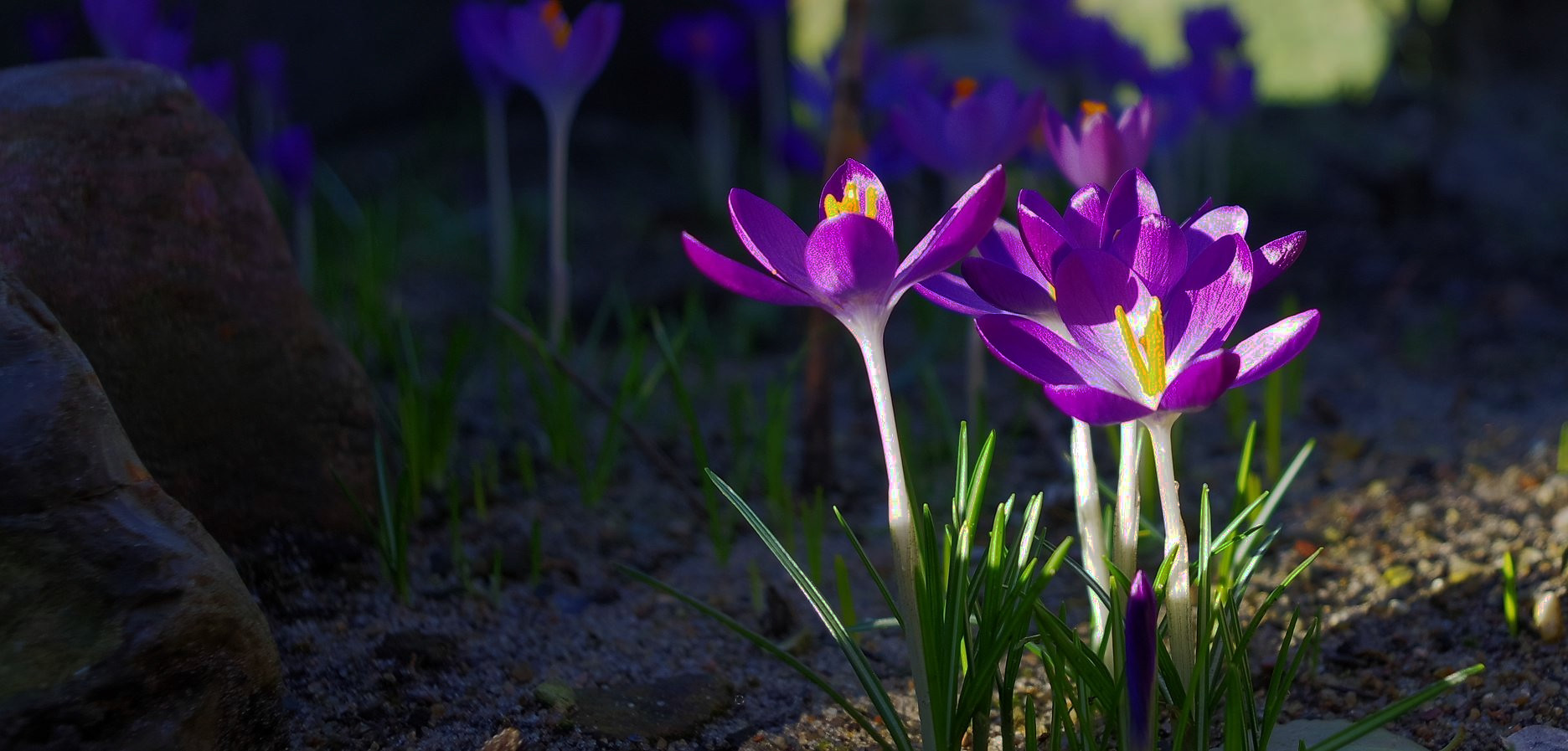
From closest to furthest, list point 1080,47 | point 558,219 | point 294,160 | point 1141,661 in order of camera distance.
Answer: point 1141,661
point 558,219
point 294,160
point 1080,47

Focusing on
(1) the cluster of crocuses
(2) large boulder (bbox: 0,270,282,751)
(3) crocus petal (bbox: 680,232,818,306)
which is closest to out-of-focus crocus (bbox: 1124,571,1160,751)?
(1) the cluster of crocuses

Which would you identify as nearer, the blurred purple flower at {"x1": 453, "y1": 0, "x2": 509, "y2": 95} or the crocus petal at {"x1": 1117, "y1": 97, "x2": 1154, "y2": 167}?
the crocus petal at {"x1": 1117, "y1": 97, "x2": 1154, "y2": 167}

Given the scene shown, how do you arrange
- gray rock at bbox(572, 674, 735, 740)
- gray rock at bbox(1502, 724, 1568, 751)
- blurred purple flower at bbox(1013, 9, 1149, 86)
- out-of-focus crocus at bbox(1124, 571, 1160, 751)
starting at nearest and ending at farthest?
out-of-focus crocus at bbox(1124, 571, 1160, 751) < gray rock at bbox(1502, 724, 1568, 751) < gray rock at bbox(572, 674, 735, 740) < blurred purple flower at bbox(1013, 9, 1149, 86)

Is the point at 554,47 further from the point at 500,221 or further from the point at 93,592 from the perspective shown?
the point at 93,592

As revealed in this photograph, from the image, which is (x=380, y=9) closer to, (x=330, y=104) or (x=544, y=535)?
(x=330, y=104)

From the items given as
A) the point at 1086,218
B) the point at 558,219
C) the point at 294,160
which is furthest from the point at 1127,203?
the point at 294,160

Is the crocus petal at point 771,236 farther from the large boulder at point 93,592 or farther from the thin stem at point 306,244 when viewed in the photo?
the thin stem at point 306,244

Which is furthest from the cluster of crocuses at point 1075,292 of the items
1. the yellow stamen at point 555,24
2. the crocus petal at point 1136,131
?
the yellow stamen at point 555,24

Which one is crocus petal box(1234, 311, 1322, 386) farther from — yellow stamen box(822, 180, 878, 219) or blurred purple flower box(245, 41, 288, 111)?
blurred purple flower box(245, 41, 288, 111)
